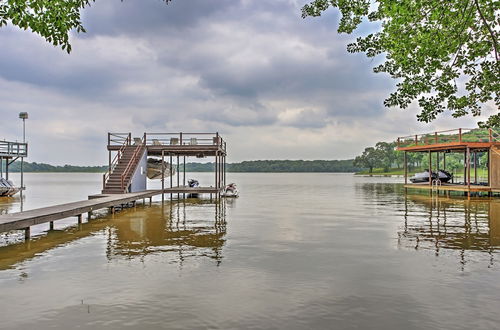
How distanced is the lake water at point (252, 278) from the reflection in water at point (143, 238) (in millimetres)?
65

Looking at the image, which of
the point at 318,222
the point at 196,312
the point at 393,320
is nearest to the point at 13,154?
the point at 318,222

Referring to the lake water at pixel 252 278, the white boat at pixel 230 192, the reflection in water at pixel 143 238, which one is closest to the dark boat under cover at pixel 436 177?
the white boat at pixel 230 192

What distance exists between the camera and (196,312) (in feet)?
20.8

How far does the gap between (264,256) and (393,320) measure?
16.0 feet

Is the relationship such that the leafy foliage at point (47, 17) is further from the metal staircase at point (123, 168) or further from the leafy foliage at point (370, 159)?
the leafy foliage at point (370, 159)

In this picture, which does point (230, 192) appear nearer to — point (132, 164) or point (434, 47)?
point (132, 164)

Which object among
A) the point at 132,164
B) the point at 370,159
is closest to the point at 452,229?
the point at 132,164

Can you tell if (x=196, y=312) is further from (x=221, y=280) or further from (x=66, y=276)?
(x=66, y=276)

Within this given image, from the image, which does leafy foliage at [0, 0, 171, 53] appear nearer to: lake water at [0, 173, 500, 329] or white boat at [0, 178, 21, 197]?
lake water at [0, 173, 500, 329]

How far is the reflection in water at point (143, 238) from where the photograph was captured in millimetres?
10672

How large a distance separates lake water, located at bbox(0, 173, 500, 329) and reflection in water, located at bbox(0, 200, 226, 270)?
0.21ft

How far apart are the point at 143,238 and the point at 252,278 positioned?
6304 millimetres

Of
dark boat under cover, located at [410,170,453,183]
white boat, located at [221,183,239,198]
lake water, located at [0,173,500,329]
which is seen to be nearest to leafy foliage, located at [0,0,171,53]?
lake water, located at [0,173,500,329]

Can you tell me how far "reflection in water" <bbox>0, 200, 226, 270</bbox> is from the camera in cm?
1067
